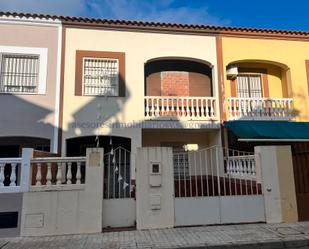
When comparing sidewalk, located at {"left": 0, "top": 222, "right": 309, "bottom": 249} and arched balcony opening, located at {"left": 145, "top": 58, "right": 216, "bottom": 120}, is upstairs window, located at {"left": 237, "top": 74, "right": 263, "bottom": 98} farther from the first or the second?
sidewalk, located at {"left": 0, "top": 222, "right": 309, "bottom": 249}

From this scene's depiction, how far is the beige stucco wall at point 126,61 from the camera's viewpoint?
13.2 m

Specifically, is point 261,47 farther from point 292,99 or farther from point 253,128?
point 253,128

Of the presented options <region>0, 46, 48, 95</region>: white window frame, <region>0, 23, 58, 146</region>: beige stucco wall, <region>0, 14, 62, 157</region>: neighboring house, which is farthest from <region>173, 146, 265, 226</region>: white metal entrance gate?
<region>0, 46, 48, 95</region>: white window frame

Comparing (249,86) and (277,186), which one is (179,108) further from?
(277,186)

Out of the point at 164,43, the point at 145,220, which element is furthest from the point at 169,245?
the point at 164,43

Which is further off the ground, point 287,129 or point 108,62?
point 108,62

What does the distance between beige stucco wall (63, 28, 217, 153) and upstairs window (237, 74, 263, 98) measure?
89.3 inches

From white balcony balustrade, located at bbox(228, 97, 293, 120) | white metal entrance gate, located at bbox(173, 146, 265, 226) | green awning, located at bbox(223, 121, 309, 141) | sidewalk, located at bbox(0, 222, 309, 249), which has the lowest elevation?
sidewalk, located at bbox(0, 222, 309, 249)

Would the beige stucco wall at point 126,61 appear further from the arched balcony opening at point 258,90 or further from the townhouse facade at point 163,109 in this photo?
the arched balcony opening at point 258,90

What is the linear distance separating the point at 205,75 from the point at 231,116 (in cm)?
300

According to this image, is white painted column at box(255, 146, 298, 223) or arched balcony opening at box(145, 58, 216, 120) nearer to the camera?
white painted column at box(255, 146, 298, 223)

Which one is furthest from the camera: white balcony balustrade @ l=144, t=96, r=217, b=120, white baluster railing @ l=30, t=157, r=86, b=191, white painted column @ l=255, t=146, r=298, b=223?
white balcony balustrade @ l=144, t=96, r=217, b=120

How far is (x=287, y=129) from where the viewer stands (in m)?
13.5

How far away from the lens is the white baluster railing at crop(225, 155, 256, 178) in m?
9.99
